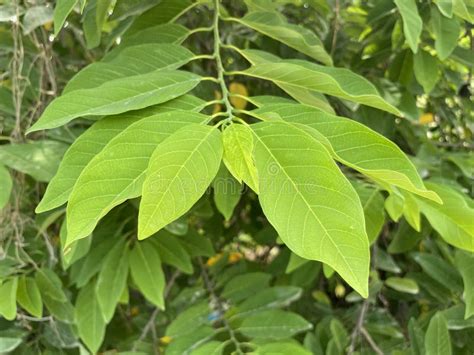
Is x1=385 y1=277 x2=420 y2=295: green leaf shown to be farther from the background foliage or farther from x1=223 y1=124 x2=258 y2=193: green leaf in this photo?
x1=223 y1=124 x2=258 y2=193: green leaf

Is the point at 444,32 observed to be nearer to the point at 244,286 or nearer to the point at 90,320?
the point at 244,286

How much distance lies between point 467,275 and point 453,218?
0.41 feet

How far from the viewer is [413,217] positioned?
821 millimetres

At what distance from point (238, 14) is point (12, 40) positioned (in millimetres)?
485

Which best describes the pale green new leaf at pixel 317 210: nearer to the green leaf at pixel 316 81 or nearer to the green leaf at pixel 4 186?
the green leaf at pixel 316 81

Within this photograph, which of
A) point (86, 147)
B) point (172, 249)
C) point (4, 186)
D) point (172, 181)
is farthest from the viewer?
point (172, 249)

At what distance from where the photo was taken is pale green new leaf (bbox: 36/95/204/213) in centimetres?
57

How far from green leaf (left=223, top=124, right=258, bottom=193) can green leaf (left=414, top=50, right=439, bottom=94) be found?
637mm

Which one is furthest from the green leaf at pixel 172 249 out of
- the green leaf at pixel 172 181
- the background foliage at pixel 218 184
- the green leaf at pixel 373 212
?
the green leaf at pixel 172 181

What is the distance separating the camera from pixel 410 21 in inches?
30.8

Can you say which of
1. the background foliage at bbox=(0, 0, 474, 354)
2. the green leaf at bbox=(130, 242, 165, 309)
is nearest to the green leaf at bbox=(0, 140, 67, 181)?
the background foliage at bbox=(0, 0, 474, 354)

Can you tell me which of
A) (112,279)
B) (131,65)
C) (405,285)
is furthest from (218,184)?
(405,285)

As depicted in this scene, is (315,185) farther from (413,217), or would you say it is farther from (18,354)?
(18,354)

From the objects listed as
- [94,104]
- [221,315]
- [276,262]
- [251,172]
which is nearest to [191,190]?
[251,172]
